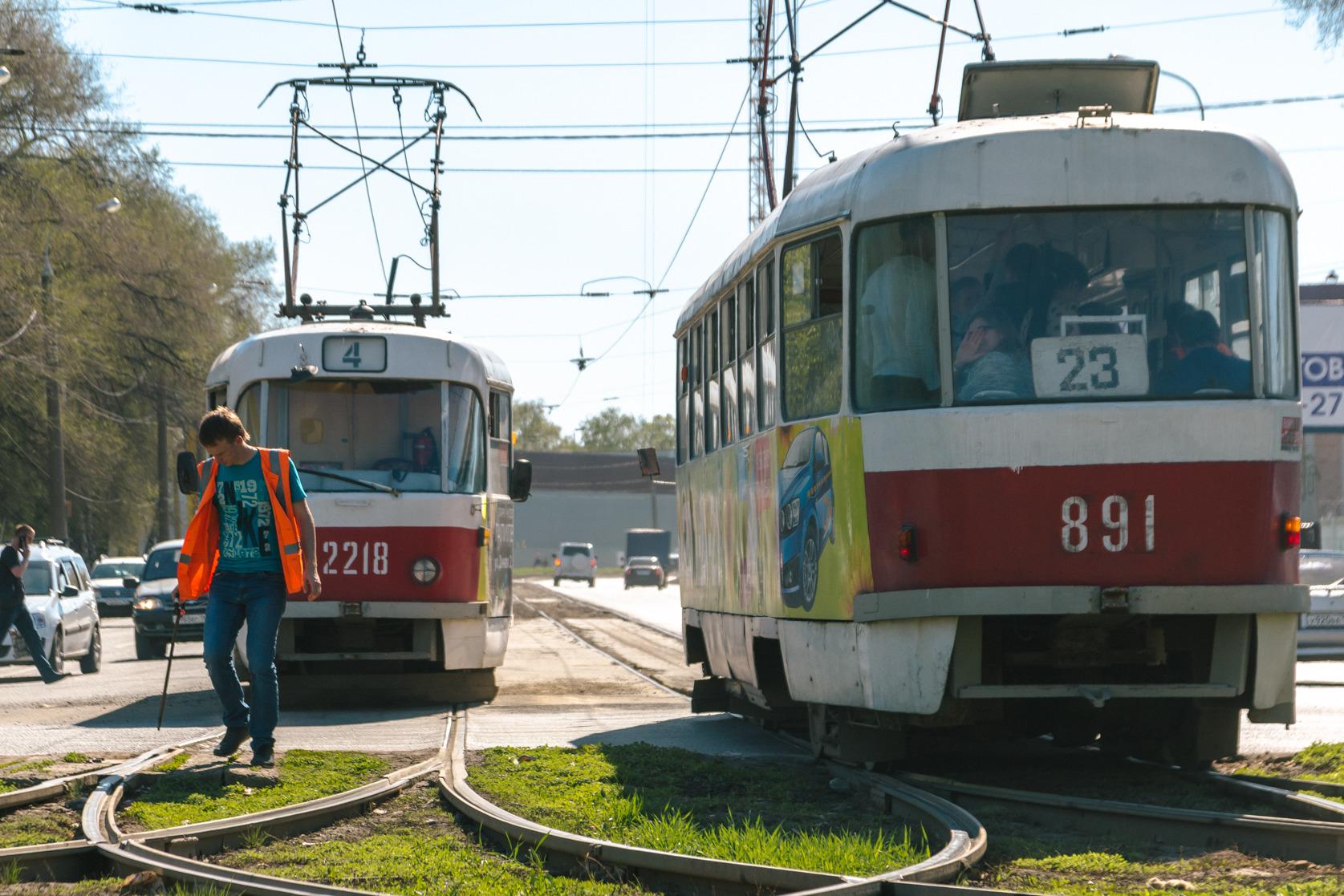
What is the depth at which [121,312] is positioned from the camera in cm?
4209

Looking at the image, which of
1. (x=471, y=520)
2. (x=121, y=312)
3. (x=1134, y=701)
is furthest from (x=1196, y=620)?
(x=121, y=312)

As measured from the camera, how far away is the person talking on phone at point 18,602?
19.1 meters

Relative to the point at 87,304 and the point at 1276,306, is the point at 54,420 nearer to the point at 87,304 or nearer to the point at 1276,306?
Result: the point at 87,304

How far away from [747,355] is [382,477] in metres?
4.30

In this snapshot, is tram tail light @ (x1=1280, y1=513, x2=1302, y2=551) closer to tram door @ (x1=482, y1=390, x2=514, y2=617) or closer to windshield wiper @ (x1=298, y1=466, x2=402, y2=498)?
windshield wiper @ (x1=298, y1=466, x2=402, y2=498)

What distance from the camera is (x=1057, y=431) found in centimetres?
821

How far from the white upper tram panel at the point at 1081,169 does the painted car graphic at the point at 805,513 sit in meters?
1.25

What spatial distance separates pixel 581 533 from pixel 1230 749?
116668mm

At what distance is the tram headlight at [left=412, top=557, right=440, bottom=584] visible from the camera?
13992 mm

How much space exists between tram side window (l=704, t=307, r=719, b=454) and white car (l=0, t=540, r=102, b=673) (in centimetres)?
1035

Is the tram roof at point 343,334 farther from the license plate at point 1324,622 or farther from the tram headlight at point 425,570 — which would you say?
the license plate at point 1324,622

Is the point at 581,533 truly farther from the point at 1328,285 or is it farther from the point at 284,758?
the point at 284,758

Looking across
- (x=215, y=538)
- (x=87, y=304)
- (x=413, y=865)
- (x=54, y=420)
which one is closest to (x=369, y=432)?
(x=215, y=538)

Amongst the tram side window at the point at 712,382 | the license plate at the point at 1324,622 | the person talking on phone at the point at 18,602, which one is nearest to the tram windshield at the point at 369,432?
the tram side window at the point at 712,382
